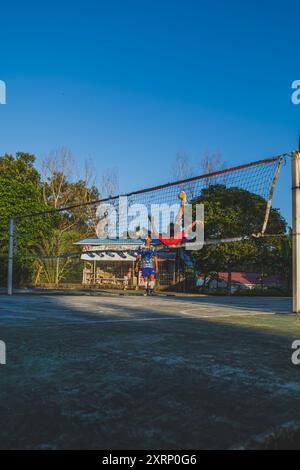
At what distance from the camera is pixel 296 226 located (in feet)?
16.1

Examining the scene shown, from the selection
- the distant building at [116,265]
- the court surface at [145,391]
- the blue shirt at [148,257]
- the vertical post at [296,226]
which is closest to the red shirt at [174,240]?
the blue shirt at [148,257]

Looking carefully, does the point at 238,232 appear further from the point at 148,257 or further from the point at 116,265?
the point at 116,265

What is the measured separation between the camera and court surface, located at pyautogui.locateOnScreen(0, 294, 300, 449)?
109 cm

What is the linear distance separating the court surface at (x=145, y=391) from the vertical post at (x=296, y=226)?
7.45 ft

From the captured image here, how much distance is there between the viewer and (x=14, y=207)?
20.0 m

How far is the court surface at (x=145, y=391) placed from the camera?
109 centimetres

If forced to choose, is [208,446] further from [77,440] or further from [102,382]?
[102,382]

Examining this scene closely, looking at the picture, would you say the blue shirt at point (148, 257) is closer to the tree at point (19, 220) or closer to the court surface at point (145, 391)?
the court surface at point (145, 391)

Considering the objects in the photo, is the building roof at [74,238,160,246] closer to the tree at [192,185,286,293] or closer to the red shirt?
the tree at [192,185,286,293]

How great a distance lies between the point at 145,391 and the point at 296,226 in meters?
4.00

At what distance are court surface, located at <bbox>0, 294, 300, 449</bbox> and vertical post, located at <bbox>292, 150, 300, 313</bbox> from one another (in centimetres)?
227

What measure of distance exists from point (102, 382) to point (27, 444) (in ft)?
1.83

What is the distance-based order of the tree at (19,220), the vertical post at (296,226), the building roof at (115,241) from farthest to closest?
1. the building roof at (115,241)
2. the tree at (19,220)
3. the vertical post at (296,226)

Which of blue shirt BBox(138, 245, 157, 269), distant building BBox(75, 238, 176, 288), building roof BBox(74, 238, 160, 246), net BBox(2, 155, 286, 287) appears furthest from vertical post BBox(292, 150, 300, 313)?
building roof BBox(74, 238, 160, 246)
